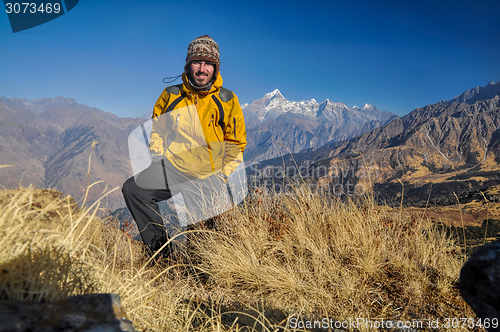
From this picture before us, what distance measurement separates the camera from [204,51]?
124 inches

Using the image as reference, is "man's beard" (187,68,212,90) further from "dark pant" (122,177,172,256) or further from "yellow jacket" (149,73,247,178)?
"dark pant" (122,177,172,256)

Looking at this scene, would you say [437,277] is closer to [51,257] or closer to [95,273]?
[95,273]

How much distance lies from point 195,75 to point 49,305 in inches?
114

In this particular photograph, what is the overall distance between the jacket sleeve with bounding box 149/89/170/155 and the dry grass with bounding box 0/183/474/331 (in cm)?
127

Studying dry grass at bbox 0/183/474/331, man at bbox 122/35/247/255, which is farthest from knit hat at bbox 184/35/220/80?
dry grass at bbox 0/183/474/331

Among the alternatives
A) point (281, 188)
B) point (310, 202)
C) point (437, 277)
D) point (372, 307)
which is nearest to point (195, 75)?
point (281, 188)

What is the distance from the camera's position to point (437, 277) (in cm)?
200

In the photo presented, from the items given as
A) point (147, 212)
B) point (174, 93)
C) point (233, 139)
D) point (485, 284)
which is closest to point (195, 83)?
point (174, 93)

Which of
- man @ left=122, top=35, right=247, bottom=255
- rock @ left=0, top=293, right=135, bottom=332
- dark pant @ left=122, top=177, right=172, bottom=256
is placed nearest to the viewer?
rock @ left=0, top=293, right=135, bottom=332

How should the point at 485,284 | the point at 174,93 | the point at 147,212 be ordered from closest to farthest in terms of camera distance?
1. the point at 485,284
2. the point at 147,212
3. the point at 174,93

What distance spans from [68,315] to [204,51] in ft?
10.4

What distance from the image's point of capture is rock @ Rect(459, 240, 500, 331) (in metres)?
0.98

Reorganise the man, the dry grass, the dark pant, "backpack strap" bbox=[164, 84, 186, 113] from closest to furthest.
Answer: the dry grass < the dark pant < the man < "backpack strap" bbox=[164, 84, 186, 113]

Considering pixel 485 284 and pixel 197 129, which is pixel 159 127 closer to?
pixel 197 129
